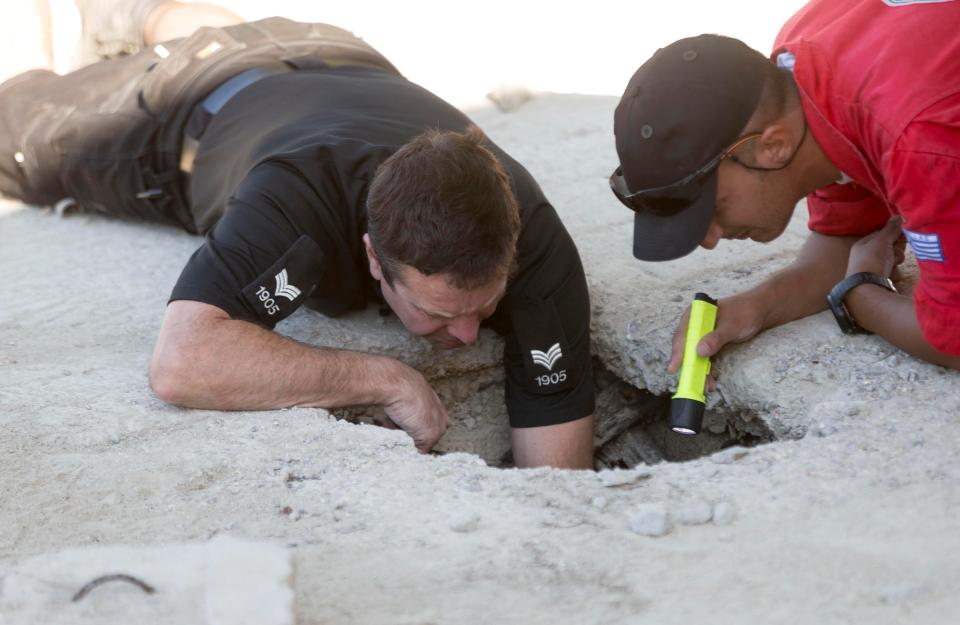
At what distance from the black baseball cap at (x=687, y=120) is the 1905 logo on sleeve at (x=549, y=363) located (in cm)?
54

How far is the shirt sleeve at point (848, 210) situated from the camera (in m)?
2.52

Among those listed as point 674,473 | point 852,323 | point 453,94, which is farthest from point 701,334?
point 453,94

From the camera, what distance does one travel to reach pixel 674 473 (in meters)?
2.00

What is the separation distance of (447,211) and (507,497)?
0.63m

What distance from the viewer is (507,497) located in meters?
1.92

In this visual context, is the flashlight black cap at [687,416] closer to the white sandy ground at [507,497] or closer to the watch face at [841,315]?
the white sandy ground at [507,497]

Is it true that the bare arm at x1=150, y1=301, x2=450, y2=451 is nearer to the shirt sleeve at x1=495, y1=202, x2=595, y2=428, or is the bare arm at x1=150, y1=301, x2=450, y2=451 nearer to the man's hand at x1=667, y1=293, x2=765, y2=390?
the shirt sleeve at x1=495, y1=202, x2=595, y2=428

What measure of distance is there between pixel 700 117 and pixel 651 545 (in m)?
0.85

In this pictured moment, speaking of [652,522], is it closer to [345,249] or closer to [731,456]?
[731,456]

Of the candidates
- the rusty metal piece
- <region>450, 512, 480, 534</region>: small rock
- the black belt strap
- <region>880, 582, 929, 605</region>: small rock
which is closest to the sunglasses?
<region>450, 512, 480, 534</region>: small rock

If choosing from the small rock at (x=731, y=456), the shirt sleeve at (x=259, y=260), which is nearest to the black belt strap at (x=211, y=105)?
the shirt sleeve at (x=259, y=260)

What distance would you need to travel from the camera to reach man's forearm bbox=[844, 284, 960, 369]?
223 cm

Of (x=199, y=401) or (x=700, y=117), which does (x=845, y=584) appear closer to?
(x=700, y=117)

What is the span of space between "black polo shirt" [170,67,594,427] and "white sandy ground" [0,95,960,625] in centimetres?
25
